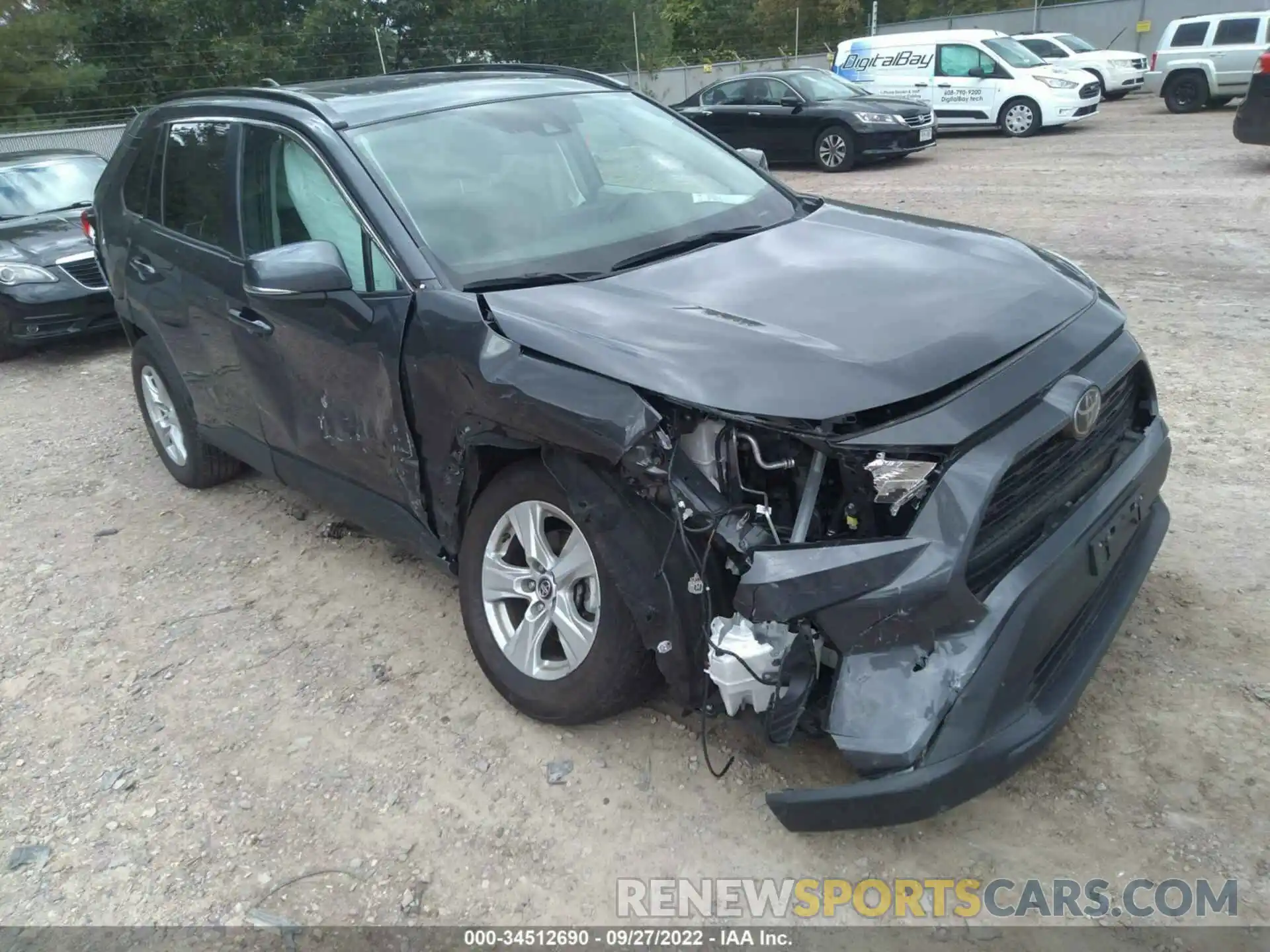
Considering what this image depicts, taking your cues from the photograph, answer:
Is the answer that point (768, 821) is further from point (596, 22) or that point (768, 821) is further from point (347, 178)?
point (596, 22)

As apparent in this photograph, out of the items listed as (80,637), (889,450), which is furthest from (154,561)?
(889,450)

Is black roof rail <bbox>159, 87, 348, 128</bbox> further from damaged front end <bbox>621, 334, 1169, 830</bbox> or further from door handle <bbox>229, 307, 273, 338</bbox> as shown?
damaged front end <bbox>621, 334, 1169, 830</bbox>

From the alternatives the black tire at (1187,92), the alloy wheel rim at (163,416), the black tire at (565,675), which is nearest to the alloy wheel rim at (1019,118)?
the black tire at (1187,92)

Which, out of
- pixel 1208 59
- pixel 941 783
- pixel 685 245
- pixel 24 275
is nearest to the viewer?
pixel 941 783

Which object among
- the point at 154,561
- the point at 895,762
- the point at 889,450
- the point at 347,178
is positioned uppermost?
the point at 347,178

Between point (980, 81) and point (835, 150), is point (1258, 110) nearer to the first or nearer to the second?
point (835, 150)

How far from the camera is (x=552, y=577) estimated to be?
2912mm

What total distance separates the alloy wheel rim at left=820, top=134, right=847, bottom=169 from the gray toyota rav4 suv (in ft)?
35.2

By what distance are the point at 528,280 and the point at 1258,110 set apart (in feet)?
35.6

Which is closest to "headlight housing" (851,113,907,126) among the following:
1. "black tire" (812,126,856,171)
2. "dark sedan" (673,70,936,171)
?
"dark sedan" (673,70,936,171)

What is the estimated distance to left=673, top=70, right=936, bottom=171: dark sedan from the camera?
45.8ft

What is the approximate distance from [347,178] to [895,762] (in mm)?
2487

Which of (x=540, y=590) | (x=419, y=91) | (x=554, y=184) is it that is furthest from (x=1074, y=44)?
(x=540, y=590)

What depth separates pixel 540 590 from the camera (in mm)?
2959
